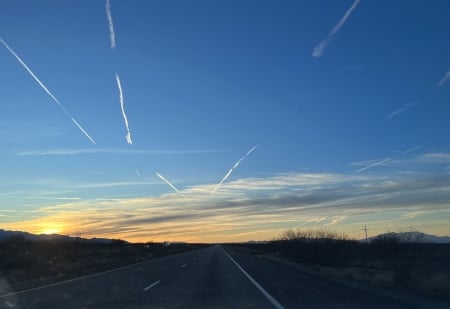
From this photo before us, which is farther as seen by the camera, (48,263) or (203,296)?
(48,263)

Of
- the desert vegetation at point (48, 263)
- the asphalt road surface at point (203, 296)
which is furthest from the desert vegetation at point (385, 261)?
the desert vegetation at point (48, 263)

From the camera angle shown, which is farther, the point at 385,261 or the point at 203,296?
the point at 385,261

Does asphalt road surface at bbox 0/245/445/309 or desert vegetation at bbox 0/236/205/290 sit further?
desert vegetation at bbox 0/236/205/290

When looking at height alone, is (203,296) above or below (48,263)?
below

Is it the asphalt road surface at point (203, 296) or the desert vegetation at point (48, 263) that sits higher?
the desert vegetation at point (48, 263)

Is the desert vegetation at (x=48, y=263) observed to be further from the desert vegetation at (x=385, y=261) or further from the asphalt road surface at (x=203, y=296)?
the desert vegetation at (x=385, y=261)

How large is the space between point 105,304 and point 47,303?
1605 millimetres

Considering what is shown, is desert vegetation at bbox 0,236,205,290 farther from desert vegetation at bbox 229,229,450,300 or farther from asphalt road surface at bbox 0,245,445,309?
desert vegetation at bbox 229,229,450,300

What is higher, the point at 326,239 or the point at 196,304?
the point at 326,239

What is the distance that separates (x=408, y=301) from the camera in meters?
14.5

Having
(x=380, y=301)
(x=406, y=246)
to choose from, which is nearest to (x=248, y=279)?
(x=380, y=301)

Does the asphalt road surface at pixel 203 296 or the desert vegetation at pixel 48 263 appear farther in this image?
the desert vegetation at pixel 48 263

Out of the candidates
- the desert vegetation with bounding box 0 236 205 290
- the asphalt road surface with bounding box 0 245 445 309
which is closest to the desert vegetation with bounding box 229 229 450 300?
the asphalt road surface with bounding box 0 245 445 309

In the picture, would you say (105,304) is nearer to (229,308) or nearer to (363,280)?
(229,308)
